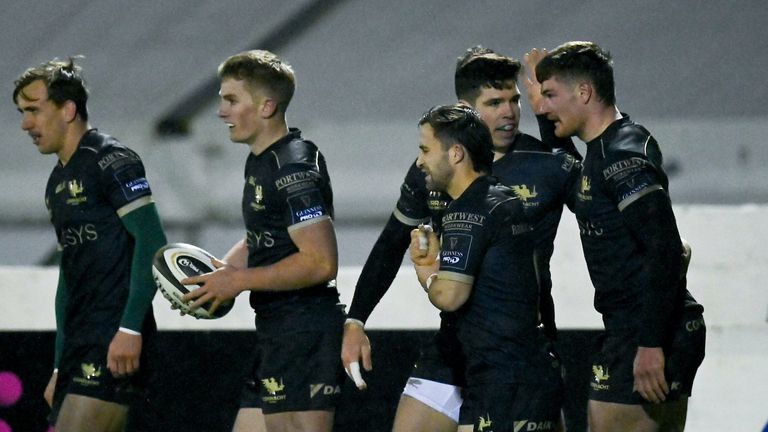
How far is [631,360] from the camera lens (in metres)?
3.91

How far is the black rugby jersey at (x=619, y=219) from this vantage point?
3715 mm

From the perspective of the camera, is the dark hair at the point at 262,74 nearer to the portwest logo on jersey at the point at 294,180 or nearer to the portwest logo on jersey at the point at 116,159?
the portwest logo on jersey at the point at 294,180

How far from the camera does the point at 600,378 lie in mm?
3992

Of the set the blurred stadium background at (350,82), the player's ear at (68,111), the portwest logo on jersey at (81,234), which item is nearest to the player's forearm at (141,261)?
the portwest logo on jersey at (81,234)

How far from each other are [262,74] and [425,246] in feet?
3.06

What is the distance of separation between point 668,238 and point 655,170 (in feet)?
0.74

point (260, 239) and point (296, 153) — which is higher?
point (296, 153)

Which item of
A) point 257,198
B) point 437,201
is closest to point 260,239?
point 257,198

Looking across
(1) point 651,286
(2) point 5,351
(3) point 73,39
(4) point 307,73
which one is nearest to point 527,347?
(1) point 651,286

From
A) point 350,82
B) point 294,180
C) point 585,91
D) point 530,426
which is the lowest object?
point 530,426

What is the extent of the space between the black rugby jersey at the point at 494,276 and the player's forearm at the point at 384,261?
0.66 metres

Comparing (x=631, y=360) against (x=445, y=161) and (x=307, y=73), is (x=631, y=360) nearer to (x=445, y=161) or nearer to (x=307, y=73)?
(x=445, y=161)

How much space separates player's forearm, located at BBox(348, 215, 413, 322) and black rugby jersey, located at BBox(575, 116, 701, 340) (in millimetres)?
666

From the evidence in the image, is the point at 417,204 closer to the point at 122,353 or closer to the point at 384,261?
the point at 384,261
